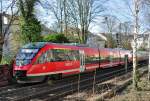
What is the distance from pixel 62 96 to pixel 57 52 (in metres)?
7.26

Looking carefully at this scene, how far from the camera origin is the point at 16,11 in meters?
29.1

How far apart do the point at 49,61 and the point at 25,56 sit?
6.07ft

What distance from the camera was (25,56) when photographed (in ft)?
72.6

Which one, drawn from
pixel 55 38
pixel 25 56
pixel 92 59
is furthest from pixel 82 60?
pixel 55 38

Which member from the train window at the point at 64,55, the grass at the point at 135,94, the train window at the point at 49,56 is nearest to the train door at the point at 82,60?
the train window at the point at 64,55

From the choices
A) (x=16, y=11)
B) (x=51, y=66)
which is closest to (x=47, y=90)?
(x=51, y=66)

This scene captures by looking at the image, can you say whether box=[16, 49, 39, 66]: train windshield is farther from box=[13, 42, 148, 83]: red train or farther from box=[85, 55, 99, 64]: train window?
box=[85, 55, 99, 64]: train window

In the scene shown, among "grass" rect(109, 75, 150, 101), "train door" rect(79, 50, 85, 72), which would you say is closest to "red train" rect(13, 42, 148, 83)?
"train door" rect(79, 50, 85, 72)

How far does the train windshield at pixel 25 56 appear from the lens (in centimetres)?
2184

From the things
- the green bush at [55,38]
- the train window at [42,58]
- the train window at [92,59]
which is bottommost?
the train window at [92,59]

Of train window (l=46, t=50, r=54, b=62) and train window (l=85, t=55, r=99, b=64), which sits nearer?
train window (l=46, t=50, r=54, b=62)

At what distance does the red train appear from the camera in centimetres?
2174

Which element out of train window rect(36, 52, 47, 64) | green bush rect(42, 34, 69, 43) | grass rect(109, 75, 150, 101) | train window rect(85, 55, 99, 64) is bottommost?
grass rect(109, 75, 150, 101)

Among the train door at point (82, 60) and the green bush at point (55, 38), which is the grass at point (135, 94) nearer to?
the train door at point (82, 60)
